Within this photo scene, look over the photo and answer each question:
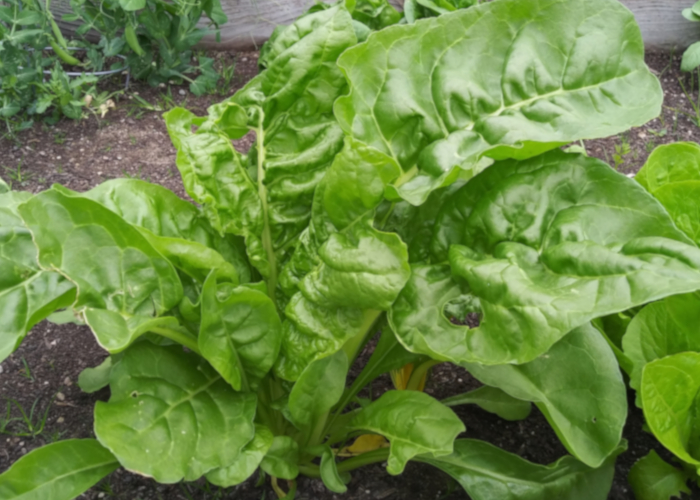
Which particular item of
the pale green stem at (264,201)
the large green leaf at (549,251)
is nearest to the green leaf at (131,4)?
the pale green stem at (264,201)

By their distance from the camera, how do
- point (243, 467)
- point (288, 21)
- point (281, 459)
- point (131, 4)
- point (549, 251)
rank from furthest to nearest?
1. point (288, 21)
2. point (131, 4)
3. point (281, 459)
4. point (243, 467)
5. point (549, 251)

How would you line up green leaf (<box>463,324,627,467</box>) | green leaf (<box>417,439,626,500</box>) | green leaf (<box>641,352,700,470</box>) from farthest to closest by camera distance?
1. green leaf (<box>417,439,626,500</box>)
2. green leaf (<box>641,352,700,470</box>)
3. green leaf (<box>463,324,627,467</box>)

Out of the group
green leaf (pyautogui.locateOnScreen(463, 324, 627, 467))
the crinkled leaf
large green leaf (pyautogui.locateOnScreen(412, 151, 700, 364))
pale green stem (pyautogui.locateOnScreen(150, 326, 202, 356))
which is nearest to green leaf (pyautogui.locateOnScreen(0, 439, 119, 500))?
pale green stem (pyautogui.locateOnScreen(150, 326, 202, 356))

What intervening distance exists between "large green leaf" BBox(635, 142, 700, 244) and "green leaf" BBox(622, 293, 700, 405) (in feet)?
0.47

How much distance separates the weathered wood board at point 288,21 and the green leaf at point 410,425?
1.95 metres

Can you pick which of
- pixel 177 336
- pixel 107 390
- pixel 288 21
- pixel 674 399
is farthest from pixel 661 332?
pixel 288 21

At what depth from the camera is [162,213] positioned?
4.16 feet

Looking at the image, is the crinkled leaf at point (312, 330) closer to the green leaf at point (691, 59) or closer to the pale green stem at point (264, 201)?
the pale green stem at point (264, 201)

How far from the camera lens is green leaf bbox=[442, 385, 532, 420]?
4.69 ft

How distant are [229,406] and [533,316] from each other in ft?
1.99

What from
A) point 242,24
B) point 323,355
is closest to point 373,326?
point 323,355

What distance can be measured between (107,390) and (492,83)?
3.83 ft

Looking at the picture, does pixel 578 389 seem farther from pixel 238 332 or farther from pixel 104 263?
pixel 104 263

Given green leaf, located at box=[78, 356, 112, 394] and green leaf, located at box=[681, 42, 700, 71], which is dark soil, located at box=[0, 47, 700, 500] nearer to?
green leaf, located at box=[78, 356, 112, 394]
